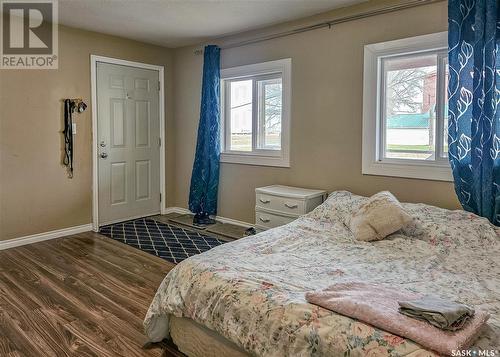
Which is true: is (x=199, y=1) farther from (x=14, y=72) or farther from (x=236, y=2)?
(x=14, y=72)

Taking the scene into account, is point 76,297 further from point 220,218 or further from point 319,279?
point 220,218

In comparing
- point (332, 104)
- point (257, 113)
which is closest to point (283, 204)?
point (332, 104)

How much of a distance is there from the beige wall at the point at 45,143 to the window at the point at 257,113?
4.94ft

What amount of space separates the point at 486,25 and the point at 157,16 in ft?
9.72

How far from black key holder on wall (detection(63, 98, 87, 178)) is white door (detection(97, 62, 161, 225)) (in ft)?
0.91

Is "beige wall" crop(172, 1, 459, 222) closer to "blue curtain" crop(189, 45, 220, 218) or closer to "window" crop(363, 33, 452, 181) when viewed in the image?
"window" crop(363, 33, 452, 181)

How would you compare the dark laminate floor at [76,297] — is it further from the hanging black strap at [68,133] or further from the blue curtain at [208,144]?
the blue curtain at [208,144]

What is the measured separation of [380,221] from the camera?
105 inches

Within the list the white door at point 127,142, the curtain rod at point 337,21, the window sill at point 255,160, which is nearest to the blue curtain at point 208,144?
the window sill at point 255,160

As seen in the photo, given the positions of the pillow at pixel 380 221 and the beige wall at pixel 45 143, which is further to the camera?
the beige wall at pixel 45 143

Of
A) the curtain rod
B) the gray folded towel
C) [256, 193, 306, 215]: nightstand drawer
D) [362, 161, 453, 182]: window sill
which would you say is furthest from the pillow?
the curtain rod

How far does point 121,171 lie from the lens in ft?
16.0

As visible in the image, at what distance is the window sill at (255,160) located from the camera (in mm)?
4211

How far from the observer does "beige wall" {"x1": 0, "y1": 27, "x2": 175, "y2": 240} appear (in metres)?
3.90
